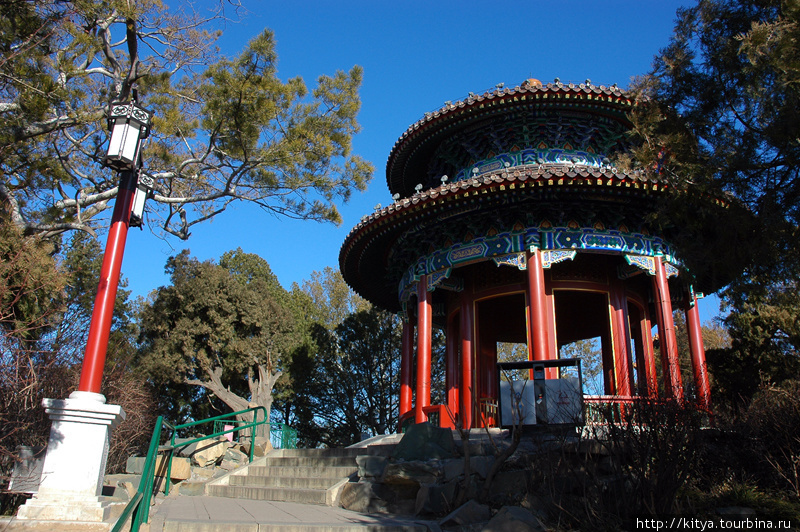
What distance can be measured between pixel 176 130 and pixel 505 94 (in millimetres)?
5900

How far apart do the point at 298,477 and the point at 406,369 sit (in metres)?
5.23

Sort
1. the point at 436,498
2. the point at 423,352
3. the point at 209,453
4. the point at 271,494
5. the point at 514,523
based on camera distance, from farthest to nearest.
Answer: the point at 423,352 < the point at 209,453 < the point at 271,494 < the point at 436,498 < the point at 514,523

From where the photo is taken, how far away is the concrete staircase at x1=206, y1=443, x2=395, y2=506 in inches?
247

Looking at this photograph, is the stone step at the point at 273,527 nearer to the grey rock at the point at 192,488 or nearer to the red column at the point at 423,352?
the grey rock at the point at 192,488

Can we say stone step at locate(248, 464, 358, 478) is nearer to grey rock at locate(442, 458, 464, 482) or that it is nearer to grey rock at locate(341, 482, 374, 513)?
grey rock at locate(341, 482, 374, 513)

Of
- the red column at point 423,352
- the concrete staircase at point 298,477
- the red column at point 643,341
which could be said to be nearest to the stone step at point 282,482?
the concrete staircase at point 298,477

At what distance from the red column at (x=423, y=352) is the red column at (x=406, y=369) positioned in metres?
1.20

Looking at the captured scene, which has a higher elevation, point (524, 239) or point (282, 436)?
point (524, 239)

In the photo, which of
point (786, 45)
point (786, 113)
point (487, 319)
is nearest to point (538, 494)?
point (786, 113)

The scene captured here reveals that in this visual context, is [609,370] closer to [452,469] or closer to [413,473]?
[452,469]

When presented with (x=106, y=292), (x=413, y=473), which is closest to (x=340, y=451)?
(x=413, y=473)

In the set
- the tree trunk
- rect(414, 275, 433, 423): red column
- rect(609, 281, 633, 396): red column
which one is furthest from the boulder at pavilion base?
the tree trunk

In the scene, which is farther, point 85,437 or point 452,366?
point 452,366

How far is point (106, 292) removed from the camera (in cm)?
539
